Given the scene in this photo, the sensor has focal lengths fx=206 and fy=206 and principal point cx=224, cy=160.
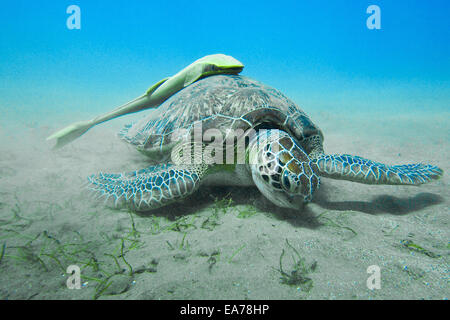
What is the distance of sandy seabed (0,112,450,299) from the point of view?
1.29 metres

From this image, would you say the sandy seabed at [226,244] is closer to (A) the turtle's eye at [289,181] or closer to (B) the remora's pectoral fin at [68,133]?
(A) the turtle's eye at [289,181]

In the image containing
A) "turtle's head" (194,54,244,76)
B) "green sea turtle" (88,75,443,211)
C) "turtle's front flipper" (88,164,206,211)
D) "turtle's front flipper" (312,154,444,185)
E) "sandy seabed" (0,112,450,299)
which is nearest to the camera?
"sandy seabed" (0,112,450,299)

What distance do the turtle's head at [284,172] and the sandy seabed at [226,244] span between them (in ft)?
0.98

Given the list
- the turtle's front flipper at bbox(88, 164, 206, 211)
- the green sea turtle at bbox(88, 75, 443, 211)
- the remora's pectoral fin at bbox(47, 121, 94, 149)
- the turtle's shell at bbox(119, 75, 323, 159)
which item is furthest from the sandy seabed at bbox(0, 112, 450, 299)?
the remora's pectoral fin at bbox(47, 121, 94, 149)

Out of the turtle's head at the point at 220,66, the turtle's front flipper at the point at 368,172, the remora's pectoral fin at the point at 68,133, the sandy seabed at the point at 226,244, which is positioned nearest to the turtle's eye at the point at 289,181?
the sandy seabed at the point at 226,244

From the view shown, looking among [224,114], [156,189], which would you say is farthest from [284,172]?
[156,189]

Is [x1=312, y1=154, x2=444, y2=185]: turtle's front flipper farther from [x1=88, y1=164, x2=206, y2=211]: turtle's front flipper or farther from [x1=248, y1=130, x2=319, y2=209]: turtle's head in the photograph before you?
[x1=88, y1=164, x2=206, y2=211]: turtle's front flipper

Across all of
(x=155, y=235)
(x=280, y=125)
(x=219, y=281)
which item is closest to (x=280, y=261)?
(x=219, y=281)

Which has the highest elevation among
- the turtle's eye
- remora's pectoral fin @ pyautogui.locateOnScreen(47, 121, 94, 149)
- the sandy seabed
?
remora's pectoral fin @ pyautogui.locateOnScreen(47, 121, 94, 149)

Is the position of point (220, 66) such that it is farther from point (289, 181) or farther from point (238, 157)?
point (289, 181)

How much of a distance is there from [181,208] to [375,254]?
190 cm

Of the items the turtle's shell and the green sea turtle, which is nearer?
the green sea turtle

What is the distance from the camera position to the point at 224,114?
8.94 ft
